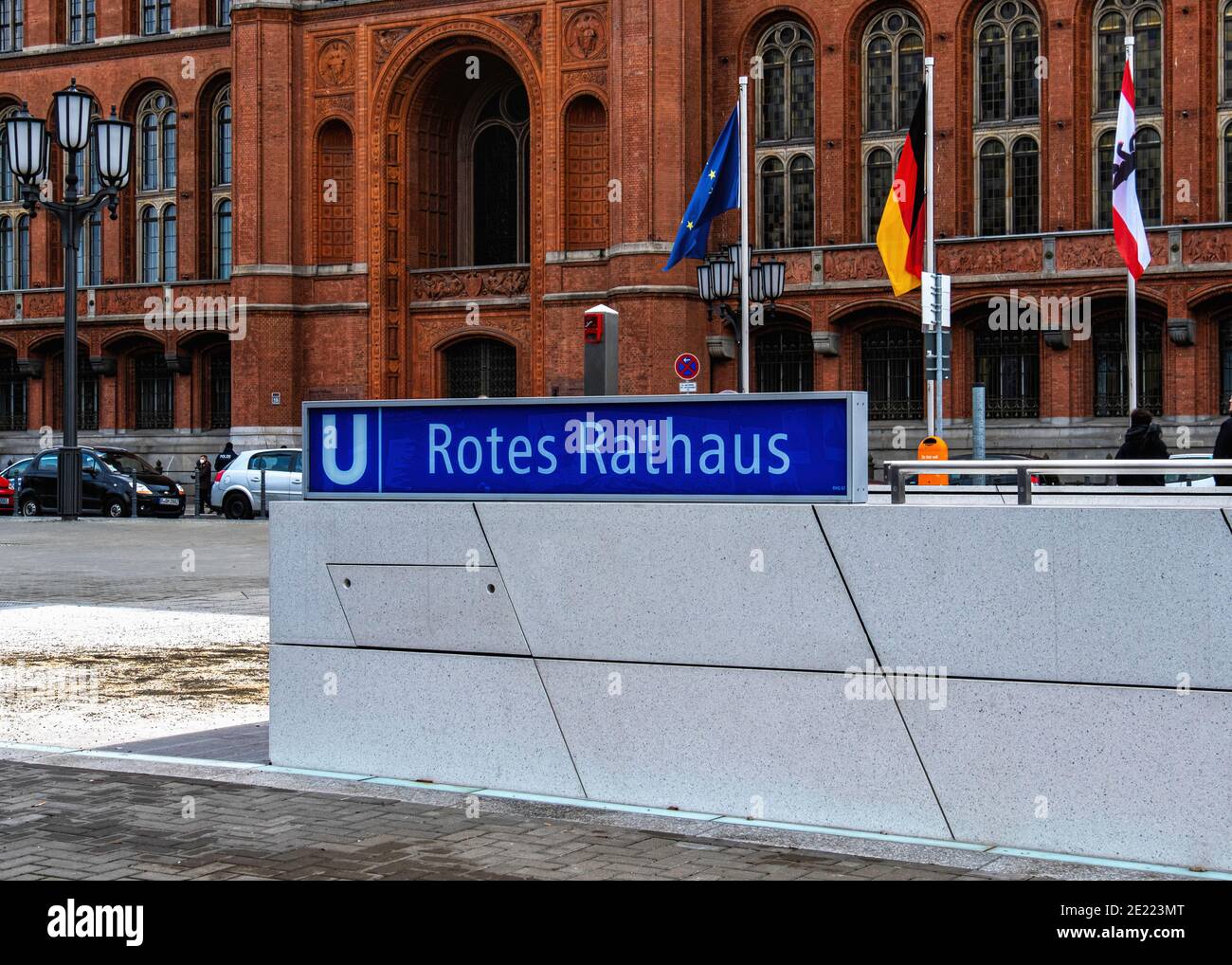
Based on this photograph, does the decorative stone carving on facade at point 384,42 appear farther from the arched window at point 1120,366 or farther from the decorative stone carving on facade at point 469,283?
the arched window at point 1120,366

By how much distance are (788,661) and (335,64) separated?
130ft

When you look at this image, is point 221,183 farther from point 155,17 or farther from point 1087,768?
point 1087,768

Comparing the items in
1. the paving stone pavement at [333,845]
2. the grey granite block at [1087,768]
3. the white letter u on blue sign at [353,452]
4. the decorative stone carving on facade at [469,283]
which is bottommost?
the paving stone pavement at [333,845]

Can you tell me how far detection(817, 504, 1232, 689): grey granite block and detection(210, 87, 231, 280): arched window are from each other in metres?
42.7

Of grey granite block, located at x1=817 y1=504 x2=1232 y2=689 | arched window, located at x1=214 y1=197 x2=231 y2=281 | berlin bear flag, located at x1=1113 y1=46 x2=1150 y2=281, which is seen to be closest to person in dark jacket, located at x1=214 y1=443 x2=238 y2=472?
arched window, located at x1=214 y1=197 x2=231 y2=281

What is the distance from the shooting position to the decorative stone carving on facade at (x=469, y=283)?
43.1 meters

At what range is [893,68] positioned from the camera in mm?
38812

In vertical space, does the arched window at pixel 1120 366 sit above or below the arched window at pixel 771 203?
below

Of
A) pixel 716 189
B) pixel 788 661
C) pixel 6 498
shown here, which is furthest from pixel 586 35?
pixel 788 661

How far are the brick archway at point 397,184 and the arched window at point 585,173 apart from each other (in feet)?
5.51

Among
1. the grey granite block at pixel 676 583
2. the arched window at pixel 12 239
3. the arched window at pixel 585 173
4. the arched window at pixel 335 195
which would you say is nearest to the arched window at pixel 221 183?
the arched window at pixel 335 195

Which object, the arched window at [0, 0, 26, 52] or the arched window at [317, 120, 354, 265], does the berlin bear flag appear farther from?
the arched window at [0, 0, 26, 52]
